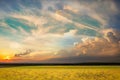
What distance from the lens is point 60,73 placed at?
9.62m

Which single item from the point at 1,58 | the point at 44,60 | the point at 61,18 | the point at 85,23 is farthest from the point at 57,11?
the point at 1,58

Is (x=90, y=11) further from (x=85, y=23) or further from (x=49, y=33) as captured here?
(x=49, y=33)

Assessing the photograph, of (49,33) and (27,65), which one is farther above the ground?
(49,33)

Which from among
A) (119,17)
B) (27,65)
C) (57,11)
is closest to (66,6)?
(57,11)

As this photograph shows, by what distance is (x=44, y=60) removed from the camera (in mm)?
9945

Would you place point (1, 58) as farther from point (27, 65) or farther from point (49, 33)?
point (49, 33)

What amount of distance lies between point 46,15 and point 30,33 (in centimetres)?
82

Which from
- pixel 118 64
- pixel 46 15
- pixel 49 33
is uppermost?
pixel 46 15

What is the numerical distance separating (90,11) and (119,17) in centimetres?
100

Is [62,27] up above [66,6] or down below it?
below

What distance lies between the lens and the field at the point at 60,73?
31.2 feet

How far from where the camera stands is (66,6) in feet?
31.9

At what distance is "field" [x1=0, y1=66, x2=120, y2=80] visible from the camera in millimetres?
9516

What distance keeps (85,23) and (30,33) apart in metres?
1.90
